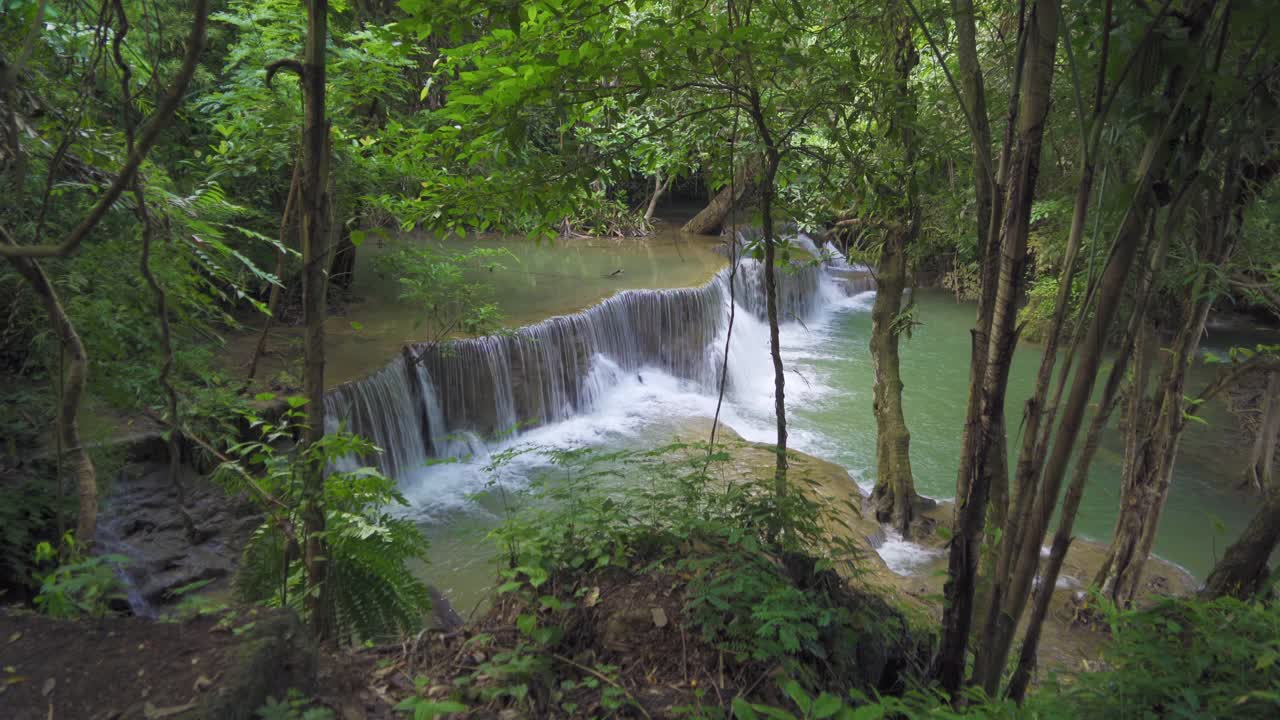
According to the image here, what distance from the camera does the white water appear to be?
777cm

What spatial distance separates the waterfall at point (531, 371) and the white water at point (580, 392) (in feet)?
0.06

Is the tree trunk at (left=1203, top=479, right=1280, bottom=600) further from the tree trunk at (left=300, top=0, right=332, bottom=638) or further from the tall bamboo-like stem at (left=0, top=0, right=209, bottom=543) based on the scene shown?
the tall bamboo-like stem at (left=0, top=0, right=209, bottom=543)

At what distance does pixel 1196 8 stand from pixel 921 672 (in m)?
2.66

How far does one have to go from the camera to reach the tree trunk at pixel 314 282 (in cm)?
218

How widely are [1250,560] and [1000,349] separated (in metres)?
1.70

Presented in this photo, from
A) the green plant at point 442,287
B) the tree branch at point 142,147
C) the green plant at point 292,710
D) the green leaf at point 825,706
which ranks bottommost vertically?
the green plant at point 292,710

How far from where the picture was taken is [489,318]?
8.06 meters

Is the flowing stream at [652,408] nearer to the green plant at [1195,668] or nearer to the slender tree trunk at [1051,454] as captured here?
the slender tree trunk at [1051,454]

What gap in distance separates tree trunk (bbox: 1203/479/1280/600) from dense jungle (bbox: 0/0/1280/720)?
13 mm

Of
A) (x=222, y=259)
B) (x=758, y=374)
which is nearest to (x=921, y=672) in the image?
(x=222, y=259)

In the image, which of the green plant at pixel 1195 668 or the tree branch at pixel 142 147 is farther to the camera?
the green plant at pixel 1195 668

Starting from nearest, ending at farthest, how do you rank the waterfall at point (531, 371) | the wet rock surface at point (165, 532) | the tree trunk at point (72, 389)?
the tree trunk at point (72, 389) → the wet rock surface at point (165, 532) → the waterfall at point (531, 371)

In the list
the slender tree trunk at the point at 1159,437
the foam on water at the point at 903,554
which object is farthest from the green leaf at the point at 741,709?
the foam on water at the point at 903,554

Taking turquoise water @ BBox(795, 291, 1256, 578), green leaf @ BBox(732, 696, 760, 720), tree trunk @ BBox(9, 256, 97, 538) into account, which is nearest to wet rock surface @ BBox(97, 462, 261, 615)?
tree trunk @ BBox(9, 256, 97, 538)
